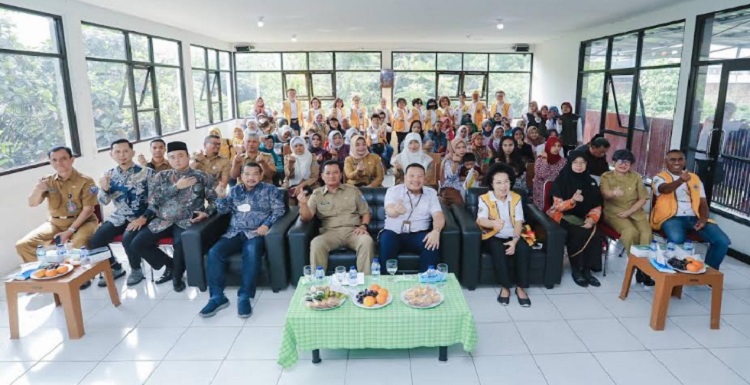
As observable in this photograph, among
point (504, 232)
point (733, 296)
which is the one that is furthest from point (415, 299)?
point (733, 296)

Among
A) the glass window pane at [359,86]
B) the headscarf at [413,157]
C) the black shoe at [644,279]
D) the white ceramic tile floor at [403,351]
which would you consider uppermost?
the glass window pane at [359,86]

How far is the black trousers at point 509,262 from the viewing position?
3586 millimetres

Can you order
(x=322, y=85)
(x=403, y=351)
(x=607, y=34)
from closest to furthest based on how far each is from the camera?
(x=403, y=351)
(x=607, y=34)
(x=322, y=85)

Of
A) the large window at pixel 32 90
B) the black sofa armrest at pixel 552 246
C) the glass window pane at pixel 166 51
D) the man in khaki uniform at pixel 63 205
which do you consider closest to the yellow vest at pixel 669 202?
the black sofa armrest at pixel 552 246

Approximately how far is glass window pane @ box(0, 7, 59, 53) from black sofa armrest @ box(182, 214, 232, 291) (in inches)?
116

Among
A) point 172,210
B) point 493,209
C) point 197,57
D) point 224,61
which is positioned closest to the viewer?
point 493,209

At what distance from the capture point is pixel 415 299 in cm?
270

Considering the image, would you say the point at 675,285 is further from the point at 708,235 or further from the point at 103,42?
the point at 103,42

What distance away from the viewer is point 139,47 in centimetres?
720

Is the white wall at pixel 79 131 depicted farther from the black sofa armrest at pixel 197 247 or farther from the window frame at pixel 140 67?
the black sofa armrest at pixel 197 247

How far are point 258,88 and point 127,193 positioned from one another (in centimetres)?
819

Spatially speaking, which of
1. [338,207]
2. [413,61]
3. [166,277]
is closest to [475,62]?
[413,61]

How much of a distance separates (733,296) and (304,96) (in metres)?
9.93

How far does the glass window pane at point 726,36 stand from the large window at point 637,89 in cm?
53
